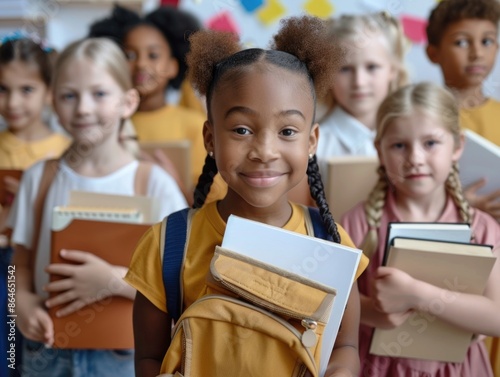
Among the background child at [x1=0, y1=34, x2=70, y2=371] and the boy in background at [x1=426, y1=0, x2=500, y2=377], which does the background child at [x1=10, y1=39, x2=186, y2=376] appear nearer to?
the background child at [x1=0, y1=34, x2=70, y2=371]

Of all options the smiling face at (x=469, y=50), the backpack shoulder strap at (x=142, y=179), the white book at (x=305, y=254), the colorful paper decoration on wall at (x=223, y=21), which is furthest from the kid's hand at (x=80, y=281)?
the colorful paper decoration on wall at (x=223, y=21)

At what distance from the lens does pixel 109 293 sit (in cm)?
133

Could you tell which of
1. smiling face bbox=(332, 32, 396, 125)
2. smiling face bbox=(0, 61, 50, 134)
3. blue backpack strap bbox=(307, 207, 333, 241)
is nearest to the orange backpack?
blue backpack strap bbox=(307, 207, 333, 241)

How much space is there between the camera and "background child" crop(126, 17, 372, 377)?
90 centimetres

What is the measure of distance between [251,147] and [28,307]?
2.62 feet

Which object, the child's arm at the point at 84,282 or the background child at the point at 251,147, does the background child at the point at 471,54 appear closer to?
the background child at the point at 251,147

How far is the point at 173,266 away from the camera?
3.16 ft

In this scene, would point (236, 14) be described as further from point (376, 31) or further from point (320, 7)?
point (376, 31)

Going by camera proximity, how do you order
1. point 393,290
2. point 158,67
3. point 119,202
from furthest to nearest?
point 158,67 < point 119,202 < point 393,290

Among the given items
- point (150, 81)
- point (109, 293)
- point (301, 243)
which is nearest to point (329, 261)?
point (301, 243)

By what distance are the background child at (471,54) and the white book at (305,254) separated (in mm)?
1079

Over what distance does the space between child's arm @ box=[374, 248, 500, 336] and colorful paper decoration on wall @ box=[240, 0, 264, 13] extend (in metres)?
2.18

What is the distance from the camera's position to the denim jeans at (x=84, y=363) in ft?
4.57

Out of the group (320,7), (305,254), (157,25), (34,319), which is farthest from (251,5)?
(305,254)
